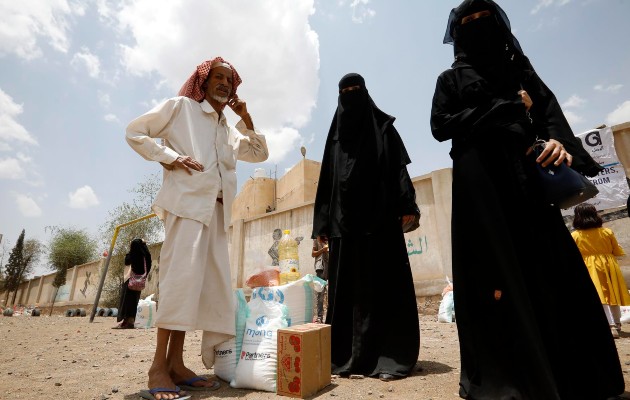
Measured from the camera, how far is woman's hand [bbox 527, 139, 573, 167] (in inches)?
55.6

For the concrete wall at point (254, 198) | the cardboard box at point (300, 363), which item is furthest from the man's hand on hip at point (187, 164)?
the concrete wall at point (254, 198)

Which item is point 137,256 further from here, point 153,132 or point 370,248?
point 370,248

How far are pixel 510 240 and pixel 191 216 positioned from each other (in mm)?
1603

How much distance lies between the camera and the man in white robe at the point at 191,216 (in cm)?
183

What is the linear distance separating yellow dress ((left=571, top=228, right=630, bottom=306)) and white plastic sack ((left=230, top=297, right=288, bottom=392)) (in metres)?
3.79

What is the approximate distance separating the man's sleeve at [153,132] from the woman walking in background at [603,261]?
175 inches

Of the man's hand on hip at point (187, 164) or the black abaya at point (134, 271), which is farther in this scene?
the black abaya at point (134, 271)

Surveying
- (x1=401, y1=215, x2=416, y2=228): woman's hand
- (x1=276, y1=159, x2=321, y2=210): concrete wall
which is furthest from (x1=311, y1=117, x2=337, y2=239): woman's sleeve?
(x1=276, y1=159, x2=321, y2=210): concrete wall

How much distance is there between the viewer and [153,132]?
2.13m

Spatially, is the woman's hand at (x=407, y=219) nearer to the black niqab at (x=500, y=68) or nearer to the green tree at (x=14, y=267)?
the black niqab at (x=500, y=68)

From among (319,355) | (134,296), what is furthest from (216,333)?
(134,296)

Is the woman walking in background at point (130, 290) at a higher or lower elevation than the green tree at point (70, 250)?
lower

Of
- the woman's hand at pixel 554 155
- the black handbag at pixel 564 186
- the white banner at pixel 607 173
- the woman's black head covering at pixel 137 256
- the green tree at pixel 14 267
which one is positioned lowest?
the black handbag at pixel 564 186

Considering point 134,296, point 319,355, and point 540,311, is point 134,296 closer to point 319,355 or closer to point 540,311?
point 319,355
